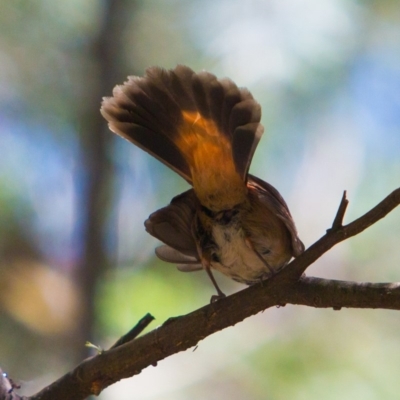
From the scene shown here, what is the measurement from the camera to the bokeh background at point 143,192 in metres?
3.44

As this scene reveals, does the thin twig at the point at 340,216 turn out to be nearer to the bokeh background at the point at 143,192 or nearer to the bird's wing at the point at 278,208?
the bird's wing at the point at 278,208

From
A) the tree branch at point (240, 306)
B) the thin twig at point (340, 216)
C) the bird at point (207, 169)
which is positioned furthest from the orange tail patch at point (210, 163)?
the thin twig at point (340, 216)

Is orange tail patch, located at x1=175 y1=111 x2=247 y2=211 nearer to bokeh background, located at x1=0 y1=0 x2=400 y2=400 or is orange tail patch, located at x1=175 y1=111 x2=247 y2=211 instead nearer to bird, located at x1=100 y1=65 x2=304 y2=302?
bird, located at x1=100 y1=65 x2=304 y2=302

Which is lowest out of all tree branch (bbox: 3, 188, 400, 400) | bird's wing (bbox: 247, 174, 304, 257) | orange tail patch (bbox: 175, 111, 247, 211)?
tree branch (bbox: 3, 188, 400, 400)

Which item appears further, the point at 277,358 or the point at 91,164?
the point at 91,164

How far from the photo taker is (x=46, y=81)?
392 cm

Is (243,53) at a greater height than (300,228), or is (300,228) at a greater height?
(243,53)


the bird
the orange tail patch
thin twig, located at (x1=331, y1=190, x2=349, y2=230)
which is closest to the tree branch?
thin twig, located at (x1=331, y1=190, x2=349, y2=230)

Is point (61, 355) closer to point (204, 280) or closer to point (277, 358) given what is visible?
point (204, 280)

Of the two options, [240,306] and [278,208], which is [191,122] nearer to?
[278,208]

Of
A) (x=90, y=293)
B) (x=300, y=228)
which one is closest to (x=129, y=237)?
Result: (x=90, y=293)

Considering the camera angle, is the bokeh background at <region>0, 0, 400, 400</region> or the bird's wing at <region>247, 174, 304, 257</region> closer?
the bird's wing at <region>247, 174, 304, 257</region>

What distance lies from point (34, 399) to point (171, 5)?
2757 millimetres

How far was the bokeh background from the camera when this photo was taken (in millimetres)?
3441
